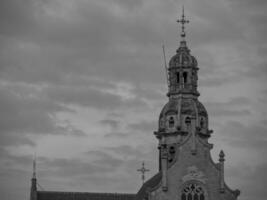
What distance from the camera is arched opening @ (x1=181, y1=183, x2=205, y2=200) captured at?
83.8m

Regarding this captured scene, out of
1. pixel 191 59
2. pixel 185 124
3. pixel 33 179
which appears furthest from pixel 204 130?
pixel 33 179

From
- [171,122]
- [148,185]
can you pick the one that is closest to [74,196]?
[148,185]

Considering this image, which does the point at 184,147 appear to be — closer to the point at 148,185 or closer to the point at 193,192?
the point at 193,192

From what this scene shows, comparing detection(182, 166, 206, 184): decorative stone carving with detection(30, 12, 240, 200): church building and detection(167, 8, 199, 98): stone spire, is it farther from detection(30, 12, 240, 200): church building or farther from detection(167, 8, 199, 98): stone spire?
detection(167, 8, 199, 98): stone spire

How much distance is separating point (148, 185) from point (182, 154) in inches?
313

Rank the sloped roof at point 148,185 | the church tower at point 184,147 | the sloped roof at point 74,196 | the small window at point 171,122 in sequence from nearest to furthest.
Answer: the church tower at point 184,147
the sloped roof at point 148,185
the sloped roof at point 74,196
the small window at point 171,122

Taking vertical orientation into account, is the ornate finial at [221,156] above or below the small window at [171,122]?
below

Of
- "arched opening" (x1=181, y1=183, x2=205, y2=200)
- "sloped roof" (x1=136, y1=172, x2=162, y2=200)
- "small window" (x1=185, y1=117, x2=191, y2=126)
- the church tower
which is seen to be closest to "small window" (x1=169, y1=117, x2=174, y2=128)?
the church tower

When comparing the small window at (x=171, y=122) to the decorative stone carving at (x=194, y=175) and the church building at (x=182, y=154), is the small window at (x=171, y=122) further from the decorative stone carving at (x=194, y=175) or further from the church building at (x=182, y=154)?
the decorative stone carving at (x=194, y=175)

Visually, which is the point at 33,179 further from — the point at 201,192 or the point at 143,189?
the point at 201,192

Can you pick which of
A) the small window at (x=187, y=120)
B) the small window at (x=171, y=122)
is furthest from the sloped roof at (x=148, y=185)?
the small window at (x=187, y=120)

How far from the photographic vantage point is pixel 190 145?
84.3 metres

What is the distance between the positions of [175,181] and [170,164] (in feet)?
6.11

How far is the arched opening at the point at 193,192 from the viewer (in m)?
83.8
